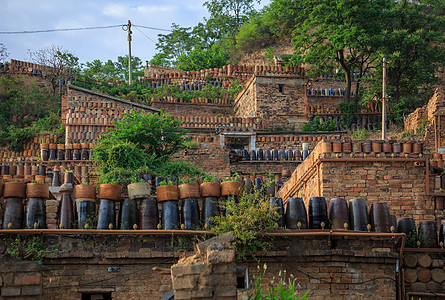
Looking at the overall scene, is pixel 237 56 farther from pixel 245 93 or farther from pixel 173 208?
pixel 173 208

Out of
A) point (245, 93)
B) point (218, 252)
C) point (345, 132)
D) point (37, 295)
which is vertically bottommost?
point (37, 295)

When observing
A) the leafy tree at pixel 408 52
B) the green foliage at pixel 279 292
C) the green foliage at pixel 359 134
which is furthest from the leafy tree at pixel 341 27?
the green foliage at pixel 279 292

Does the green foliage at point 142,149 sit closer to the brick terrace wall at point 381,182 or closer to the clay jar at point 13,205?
the clay jar at point 13,205

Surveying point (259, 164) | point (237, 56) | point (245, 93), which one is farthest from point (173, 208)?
point (237, 56)

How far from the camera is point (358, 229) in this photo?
33.8 feet

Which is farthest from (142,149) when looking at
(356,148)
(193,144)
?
(356,148)

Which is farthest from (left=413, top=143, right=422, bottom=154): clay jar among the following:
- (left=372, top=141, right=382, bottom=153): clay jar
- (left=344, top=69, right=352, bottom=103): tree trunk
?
(left=344, top=69, right=352, bottom=103): tree trunk

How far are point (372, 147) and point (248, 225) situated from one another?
16.5 ft

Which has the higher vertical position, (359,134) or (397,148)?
(359,134)

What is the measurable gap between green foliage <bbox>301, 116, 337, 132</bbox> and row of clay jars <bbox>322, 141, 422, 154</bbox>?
14.5m

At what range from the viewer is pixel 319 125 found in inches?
1114

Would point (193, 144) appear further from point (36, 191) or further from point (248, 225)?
point (248, 225)

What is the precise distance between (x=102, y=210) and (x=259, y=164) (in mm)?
12167

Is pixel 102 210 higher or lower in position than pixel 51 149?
lower
